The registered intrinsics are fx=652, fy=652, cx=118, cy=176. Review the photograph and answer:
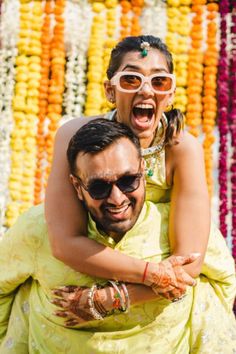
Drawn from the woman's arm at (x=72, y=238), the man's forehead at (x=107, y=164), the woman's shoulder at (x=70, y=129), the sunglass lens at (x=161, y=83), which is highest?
the sunglass lens at (x=161, y=83)

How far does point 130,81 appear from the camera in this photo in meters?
2.60

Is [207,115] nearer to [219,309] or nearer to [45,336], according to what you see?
[219,309]

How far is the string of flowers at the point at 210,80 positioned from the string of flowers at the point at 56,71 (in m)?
1.08

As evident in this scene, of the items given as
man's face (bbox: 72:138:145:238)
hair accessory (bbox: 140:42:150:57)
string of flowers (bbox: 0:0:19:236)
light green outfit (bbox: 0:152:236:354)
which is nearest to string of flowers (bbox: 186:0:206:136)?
string of flowers (bbox: 0:0:19:236)

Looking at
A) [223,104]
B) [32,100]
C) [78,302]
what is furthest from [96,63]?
[78,302]

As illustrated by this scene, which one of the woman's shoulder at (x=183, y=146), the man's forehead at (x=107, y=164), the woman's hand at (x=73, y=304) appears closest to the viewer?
the man's forehead at (x=107, y=164)

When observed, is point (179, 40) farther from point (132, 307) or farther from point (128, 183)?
point (132, 307)

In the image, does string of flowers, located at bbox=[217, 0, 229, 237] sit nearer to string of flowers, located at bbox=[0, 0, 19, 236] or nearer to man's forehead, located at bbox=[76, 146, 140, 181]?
string of flowers, located at bbox=[0, 0, 19, 236]

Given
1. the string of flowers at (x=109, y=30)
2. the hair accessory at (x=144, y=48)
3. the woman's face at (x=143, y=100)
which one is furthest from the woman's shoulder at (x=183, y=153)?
the string of flowers at (x=109, y=30)

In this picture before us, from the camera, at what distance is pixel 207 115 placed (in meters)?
4.84

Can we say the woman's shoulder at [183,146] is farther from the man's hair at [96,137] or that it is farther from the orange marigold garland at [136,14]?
the orange marigold garland at [136,14]

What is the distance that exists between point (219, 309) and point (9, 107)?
258 cm

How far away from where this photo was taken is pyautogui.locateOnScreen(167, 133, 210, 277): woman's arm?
262 cm

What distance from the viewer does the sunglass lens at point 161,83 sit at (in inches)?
103
